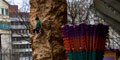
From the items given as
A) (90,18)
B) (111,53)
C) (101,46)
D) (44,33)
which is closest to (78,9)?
(90,18)

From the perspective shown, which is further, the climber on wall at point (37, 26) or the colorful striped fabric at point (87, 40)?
the climber on wall at point (37, 26)

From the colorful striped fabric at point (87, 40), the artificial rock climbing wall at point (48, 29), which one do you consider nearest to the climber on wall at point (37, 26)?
the artificial rock climbing wall at point (48, 29)

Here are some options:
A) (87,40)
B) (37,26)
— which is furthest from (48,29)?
(87,40)

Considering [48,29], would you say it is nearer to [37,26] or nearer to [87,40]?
[37,26]

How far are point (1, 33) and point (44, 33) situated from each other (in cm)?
2242

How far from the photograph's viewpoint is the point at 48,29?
2.72 meters

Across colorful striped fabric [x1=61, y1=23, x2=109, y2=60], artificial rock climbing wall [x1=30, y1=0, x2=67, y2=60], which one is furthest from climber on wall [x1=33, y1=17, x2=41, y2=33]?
colorful striped fabric [x1=61, y1=23, x2=109, y2=60]

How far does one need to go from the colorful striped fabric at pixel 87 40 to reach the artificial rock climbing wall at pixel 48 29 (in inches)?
35.6

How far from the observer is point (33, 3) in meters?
2.86

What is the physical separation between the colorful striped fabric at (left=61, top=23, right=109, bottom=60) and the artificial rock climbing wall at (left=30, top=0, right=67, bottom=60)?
905 millimetres

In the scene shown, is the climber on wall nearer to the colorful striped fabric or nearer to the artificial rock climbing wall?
the artificial rock climbing wall

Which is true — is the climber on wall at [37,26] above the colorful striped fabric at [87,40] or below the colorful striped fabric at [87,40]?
above

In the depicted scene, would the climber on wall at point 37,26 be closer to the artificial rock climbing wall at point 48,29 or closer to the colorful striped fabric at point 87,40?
the artificial rock climbing wall at point 48,29

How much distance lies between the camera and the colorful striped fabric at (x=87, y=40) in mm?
1710
